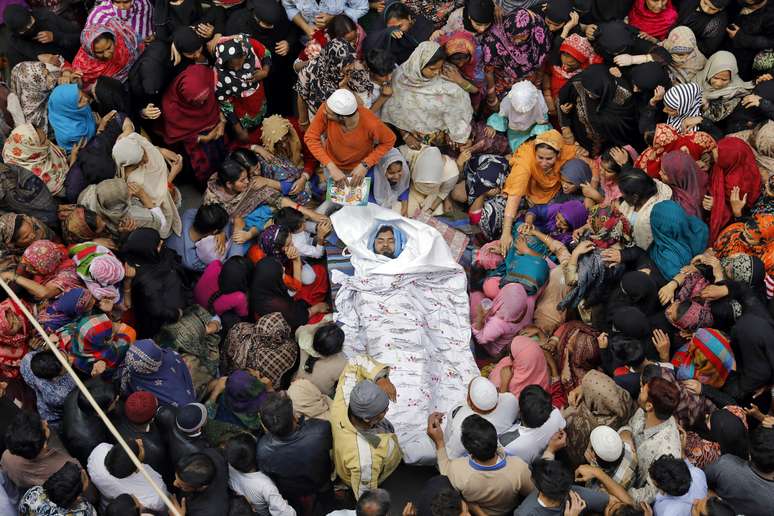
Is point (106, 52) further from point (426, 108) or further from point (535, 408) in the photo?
point (535, 408)

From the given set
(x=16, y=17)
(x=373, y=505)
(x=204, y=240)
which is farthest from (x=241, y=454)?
(x=16, y=17)

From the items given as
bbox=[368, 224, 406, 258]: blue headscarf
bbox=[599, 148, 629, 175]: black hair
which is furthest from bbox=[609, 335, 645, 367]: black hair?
bbox=[368, 224, 406, 258]: blue headscarf

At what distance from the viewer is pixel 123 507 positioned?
4828 millimetres

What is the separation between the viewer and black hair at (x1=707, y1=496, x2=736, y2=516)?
4613mm

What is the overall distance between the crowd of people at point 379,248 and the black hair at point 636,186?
0.06ft

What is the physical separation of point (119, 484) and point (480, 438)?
6.17 feet

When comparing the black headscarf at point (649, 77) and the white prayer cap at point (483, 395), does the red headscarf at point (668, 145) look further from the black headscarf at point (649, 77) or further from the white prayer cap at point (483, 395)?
the white prayer cap at point (483, 395)

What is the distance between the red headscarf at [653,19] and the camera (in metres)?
8.03

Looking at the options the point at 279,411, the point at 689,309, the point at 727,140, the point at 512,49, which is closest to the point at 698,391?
the point at 689,309

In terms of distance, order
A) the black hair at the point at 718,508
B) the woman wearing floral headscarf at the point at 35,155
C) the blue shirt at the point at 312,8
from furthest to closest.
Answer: the blue shirt at the point at 312,8, the woman wearing floral headscarf at the point at 35,155, the black hair at the point at 718,508

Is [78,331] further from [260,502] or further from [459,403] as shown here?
[459,403]

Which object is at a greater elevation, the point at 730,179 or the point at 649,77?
the point at 649,77

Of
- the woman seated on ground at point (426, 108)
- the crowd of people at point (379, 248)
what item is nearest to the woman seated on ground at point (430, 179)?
the crowd of people at point (379, 248)

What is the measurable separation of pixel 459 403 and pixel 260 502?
138 cm
